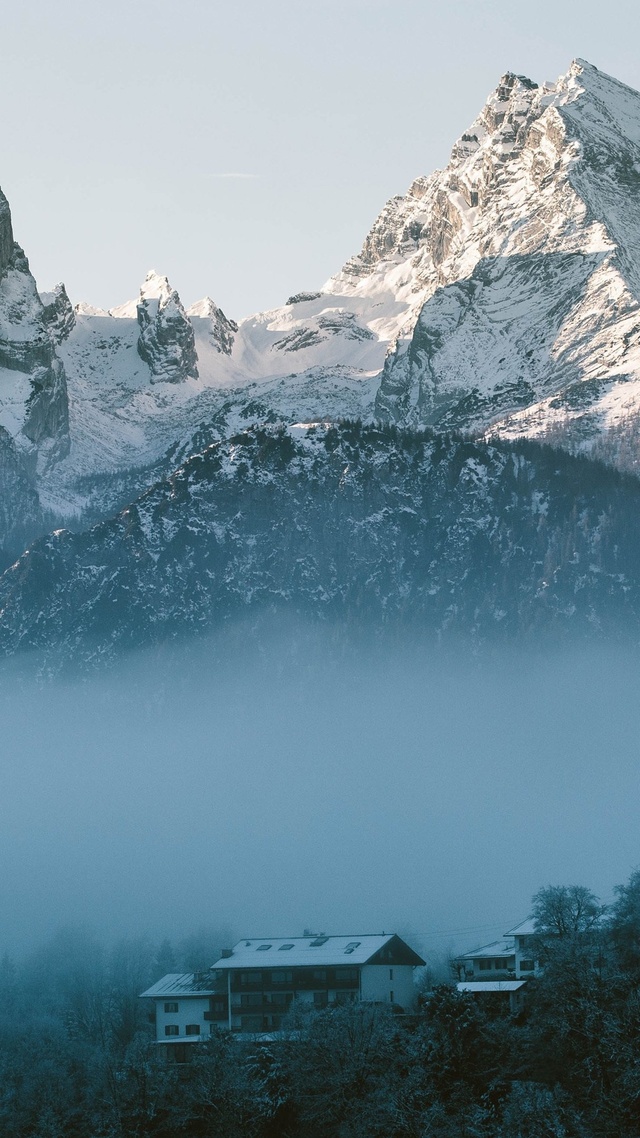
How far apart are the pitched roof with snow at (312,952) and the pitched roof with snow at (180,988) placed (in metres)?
2.48

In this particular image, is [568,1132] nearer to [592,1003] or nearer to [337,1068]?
[592,1003]

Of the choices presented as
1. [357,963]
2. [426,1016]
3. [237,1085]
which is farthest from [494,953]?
[237,1085]

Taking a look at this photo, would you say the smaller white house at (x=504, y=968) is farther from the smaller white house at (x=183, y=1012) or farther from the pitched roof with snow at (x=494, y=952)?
the smaller white house at (x=183, y=1012)

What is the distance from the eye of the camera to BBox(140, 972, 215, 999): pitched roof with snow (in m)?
187

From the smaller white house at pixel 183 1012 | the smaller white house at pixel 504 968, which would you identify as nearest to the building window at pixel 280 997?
the smaller white house at pixel 183 1012

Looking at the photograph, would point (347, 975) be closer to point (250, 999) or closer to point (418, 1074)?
point (250, 999)

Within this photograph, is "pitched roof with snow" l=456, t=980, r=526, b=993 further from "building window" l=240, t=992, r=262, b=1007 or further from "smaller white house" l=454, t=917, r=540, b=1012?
"building window" l=240, t=992, r=262, b=1007

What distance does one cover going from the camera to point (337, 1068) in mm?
153750

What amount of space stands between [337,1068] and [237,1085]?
23.7ft

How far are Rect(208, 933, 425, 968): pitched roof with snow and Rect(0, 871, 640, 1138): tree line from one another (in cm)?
1252

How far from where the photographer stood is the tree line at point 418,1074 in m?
144

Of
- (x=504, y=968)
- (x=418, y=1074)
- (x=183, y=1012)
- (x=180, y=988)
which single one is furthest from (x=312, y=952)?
(x=418, y=1074)

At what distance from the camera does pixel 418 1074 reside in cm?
15225

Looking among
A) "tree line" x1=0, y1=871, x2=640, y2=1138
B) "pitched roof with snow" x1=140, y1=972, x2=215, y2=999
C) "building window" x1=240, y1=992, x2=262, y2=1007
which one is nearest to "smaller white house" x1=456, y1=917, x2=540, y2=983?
"tree line" x1=0, y1=871, x2=640, y2=1138
